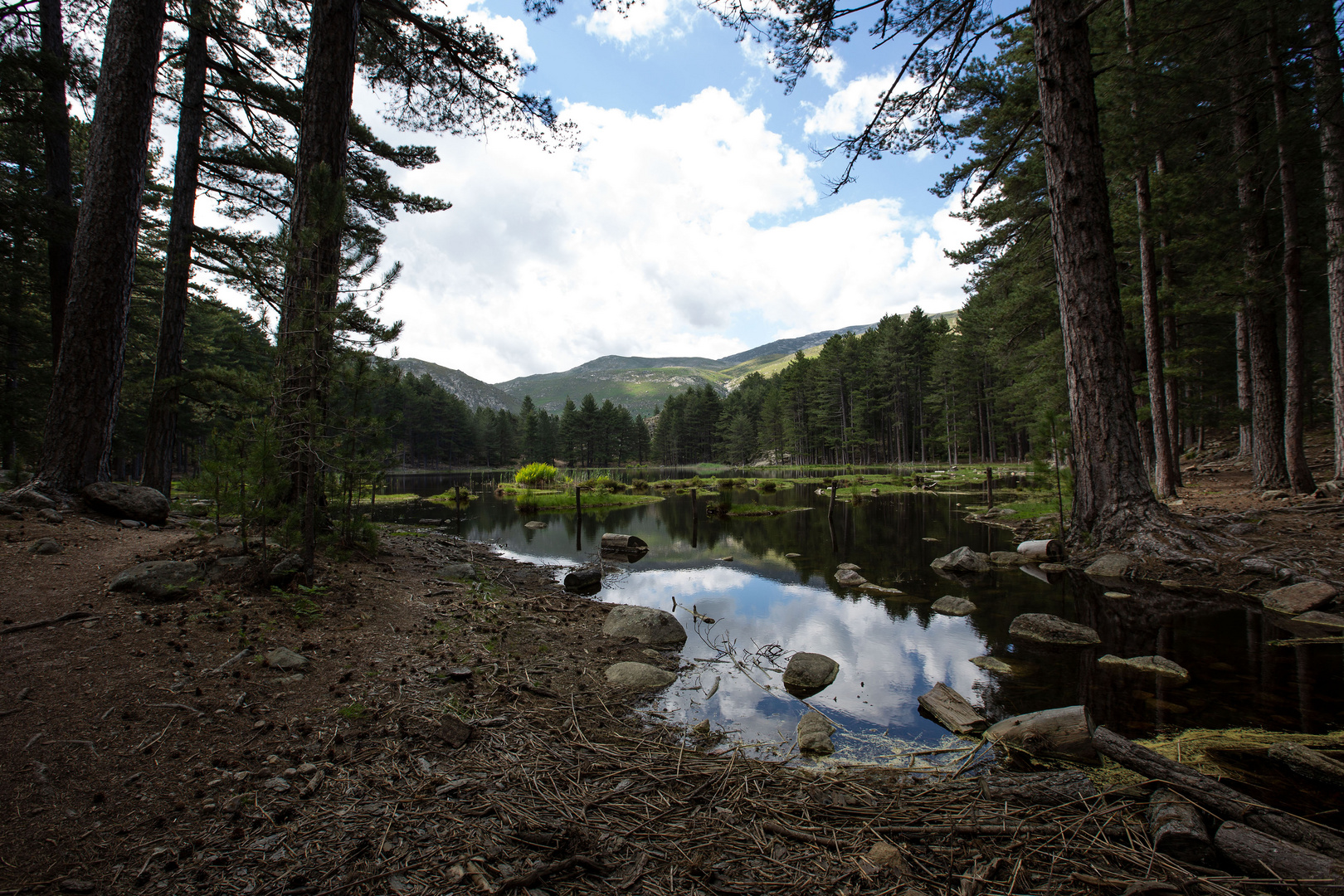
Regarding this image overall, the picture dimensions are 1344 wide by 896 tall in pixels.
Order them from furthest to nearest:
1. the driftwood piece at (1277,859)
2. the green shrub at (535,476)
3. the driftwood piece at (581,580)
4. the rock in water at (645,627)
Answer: the green shrub at (535,476)
the driftwood piece at (581,580)
the rock in water at (645,627)
the driftwood piece at (1277,859)

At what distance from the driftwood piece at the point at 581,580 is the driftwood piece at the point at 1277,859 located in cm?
775

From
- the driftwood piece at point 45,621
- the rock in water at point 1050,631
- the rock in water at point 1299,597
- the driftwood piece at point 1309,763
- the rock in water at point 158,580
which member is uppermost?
the rock in water at point 158,580

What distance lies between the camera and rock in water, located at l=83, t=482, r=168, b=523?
648cm

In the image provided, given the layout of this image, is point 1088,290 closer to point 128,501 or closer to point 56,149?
point 128,501

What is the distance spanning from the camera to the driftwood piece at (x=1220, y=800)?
6.39 feet

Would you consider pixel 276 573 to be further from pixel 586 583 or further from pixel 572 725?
pixel 586 583

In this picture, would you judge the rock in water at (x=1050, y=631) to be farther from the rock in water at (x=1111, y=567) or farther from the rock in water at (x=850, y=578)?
the rock in water at (x=850, y=578)

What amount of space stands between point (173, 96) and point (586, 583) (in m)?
12.7

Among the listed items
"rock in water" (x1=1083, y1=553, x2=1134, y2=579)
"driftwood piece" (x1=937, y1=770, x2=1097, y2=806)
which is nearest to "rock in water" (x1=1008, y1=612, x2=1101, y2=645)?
"rock in water" (x1=1083, y1=553, x2=1134, y2=579)

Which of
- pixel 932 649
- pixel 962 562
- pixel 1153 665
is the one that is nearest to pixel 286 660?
pixel 932 649

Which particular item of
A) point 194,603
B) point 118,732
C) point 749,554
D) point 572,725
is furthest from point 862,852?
point 749,554

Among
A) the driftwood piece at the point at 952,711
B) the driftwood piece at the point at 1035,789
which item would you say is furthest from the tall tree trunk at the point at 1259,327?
the driftwood piece at the point at 1035,789

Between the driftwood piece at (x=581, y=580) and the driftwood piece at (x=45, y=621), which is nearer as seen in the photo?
the driftwood piece at (x=45, y=621)

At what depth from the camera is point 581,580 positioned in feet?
28.9
